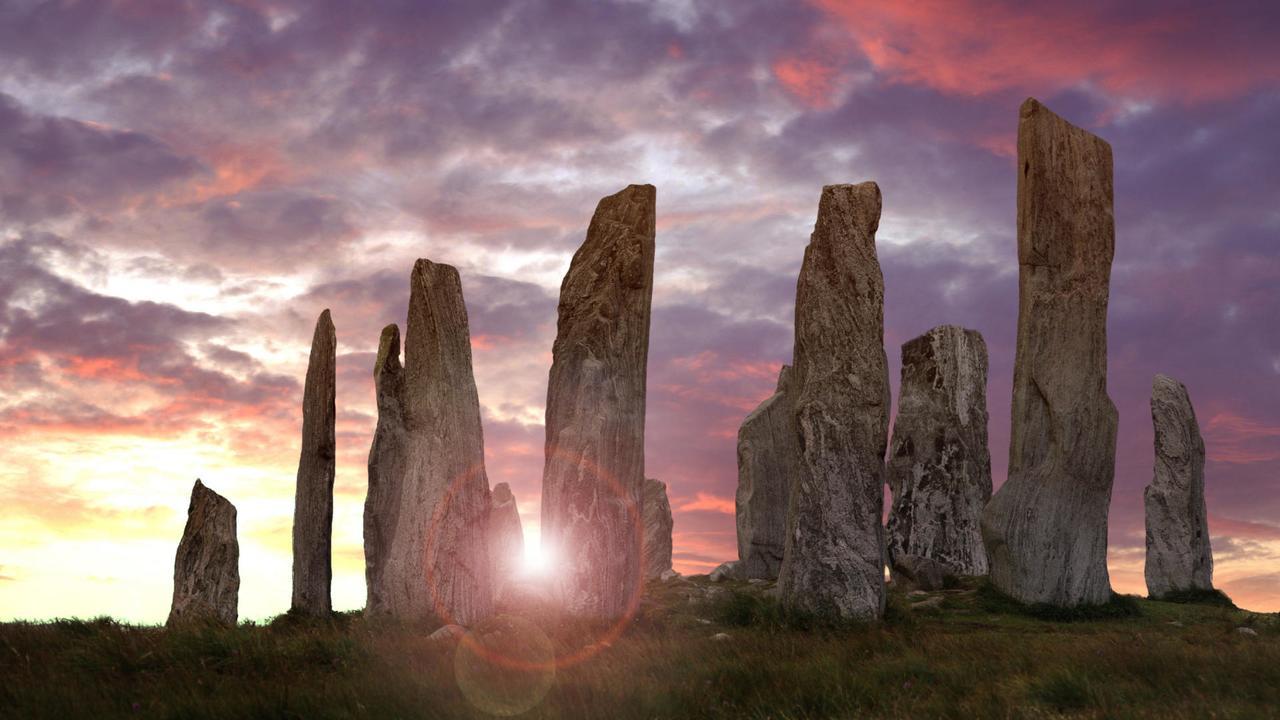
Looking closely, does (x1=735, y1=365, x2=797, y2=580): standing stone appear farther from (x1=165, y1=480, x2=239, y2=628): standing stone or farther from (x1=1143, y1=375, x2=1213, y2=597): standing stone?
(x1=165, y1=480, x2=239, y2=628): standing stone

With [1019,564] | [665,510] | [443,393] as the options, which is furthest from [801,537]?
[665,510]

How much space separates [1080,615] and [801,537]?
5201 mm

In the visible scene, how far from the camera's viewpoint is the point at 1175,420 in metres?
23.3

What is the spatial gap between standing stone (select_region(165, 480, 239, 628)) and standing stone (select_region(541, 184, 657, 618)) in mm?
5128

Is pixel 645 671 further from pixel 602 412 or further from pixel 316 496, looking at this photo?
pixel 316 496

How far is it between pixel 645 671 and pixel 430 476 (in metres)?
7.03

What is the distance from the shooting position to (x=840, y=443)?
15.9 metres

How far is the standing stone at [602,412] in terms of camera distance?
16156mm

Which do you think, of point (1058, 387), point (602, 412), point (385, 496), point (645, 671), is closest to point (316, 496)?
point (385, 496)

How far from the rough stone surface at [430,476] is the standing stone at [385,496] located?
0.02 m

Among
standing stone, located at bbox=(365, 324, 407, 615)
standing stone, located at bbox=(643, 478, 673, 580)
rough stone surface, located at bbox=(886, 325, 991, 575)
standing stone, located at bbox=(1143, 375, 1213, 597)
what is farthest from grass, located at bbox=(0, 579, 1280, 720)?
standing stone, located at bbox=(643, 478, 673, 580)

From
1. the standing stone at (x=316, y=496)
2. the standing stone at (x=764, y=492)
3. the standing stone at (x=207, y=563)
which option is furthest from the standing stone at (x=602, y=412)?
the standing stone at (x=764, y=492)

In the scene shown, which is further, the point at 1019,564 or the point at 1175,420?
the point at 1175,420

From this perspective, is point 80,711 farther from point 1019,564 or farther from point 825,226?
point 1019,564
